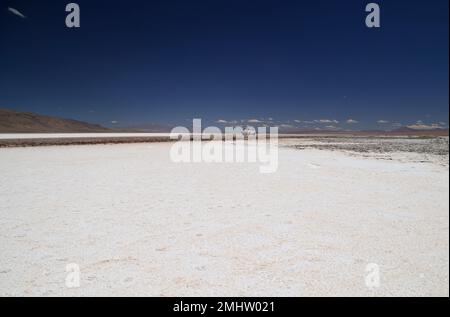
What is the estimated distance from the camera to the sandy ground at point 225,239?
3.19 metres

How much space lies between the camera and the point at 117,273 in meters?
3.40

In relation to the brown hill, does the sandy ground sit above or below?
below

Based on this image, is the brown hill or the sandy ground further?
the brown hill

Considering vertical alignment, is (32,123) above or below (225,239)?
above

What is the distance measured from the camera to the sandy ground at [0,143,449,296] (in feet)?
10.5

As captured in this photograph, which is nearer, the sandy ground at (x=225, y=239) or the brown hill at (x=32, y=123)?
the sandy ground at (x=225, y=239)

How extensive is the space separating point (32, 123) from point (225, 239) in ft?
394

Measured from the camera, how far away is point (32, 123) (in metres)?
104

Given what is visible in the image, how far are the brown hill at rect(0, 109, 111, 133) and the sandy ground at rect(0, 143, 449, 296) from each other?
9521 cm

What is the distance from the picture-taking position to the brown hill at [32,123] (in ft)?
299

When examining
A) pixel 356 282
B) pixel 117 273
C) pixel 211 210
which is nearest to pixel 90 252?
pixel 117 273

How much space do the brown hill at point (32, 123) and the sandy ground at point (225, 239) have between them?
9521 cm

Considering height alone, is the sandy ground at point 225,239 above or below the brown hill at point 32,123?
below
